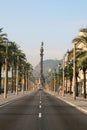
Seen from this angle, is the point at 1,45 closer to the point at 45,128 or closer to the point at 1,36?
the point at 1,36

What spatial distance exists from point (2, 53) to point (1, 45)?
184 centimetres

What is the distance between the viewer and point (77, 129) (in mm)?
19469

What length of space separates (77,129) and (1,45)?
187ft

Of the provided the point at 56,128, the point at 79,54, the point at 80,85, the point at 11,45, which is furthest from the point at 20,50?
the point at 56,128

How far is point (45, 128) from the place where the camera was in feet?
64.2

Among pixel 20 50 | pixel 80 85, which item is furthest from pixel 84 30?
pixel 80 85

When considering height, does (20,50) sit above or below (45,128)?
above

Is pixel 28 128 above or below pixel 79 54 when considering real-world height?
below

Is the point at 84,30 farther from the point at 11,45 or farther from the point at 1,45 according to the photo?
the point at 11,45

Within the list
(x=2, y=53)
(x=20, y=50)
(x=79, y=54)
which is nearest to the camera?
(x=79, y=54)

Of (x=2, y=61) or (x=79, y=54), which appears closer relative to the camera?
(x=79, y=54)

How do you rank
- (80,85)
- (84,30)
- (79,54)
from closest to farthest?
(84,30)
(79,54)
(80,85)

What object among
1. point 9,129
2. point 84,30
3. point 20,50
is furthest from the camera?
point 20,50

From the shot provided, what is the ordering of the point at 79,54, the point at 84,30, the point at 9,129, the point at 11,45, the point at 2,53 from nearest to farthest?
the point at 9,129 < the point at 84,30 < the point at 79,54 < the point at 2,53 < the point at 11,45
